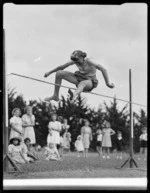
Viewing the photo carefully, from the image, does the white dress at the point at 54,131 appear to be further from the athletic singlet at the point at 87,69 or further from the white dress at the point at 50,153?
the athletic singlet at the point at 87,69

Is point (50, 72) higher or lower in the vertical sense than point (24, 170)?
higher

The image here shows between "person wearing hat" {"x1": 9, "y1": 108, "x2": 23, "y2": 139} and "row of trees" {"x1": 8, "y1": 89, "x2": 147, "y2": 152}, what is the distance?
60mm

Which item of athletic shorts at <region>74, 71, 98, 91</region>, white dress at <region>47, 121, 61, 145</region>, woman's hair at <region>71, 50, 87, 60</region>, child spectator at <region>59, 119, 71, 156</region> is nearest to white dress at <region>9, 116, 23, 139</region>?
white dress at <region>47, 121, 61, 145</region>

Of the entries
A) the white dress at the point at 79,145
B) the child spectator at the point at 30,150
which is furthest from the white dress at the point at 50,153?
the white dress at the point at 79,145

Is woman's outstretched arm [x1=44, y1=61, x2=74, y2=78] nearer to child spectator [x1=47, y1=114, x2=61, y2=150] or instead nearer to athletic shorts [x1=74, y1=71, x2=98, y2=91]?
athletic shorts [x1=74, y1=71, x2=98, y2=91]

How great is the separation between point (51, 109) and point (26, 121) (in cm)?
30

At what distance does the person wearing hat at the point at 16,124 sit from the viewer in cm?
686

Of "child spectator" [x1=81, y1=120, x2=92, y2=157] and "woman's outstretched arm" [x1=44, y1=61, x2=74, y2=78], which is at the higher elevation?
"woman's outstretched arm" [x1=44, y1=61, x2=74, y2=78]

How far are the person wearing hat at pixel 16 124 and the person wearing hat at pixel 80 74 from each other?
13.8 inches

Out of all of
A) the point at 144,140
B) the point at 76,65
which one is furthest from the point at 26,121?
the point at 144,140

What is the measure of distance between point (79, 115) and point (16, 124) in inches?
27.6

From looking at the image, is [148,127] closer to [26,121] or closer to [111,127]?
[111,127]

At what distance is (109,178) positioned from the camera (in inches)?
→ 265

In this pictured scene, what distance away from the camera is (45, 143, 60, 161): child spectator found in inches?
276
